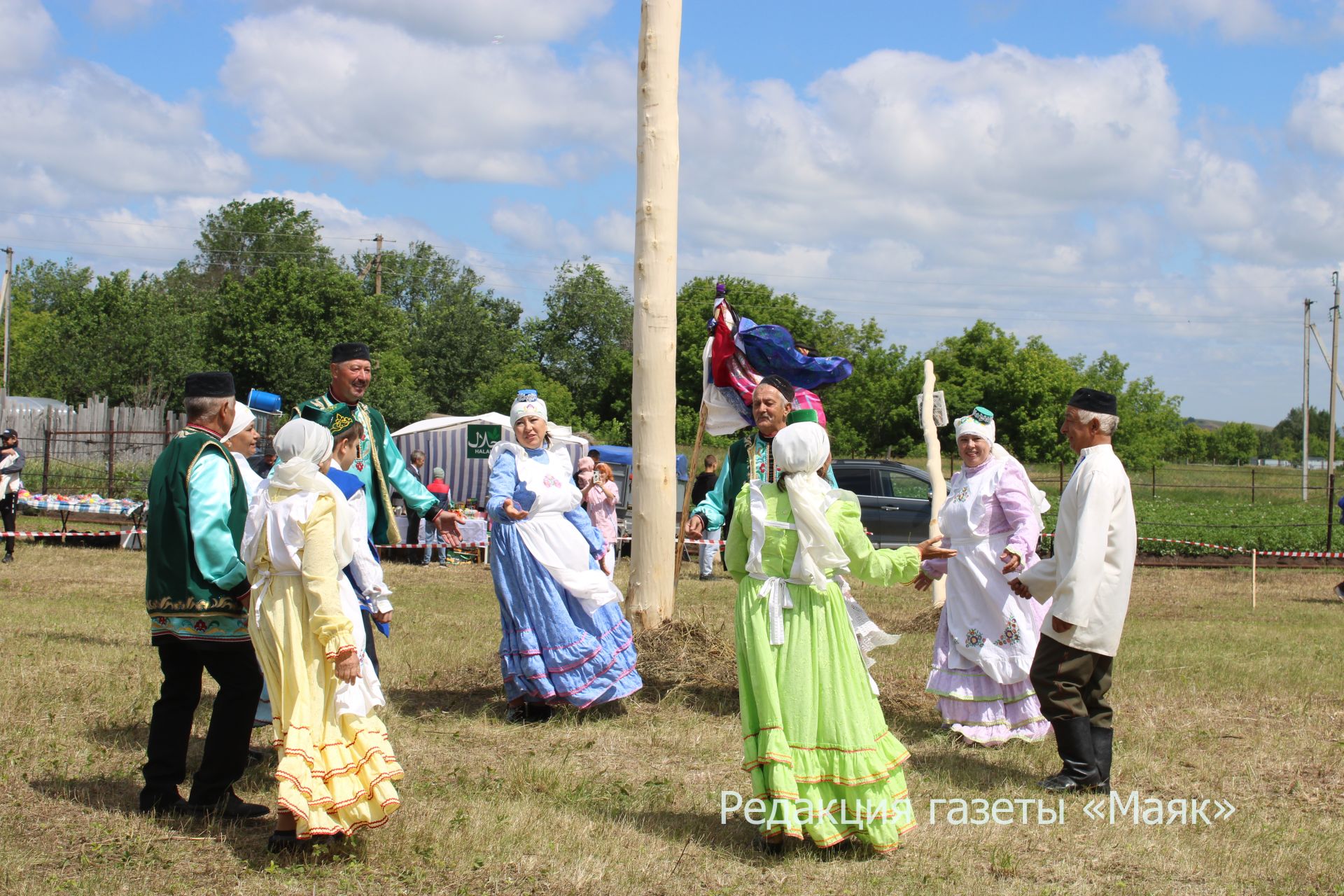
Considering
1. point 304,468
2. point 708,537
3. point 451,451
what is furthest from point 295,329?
point 304,468

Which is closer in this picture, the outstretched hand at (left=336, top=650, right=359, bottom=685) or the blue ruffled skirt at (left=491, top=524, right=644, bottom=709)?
the outstretched hand at (left=336, top=650, right=359, bottom=685)

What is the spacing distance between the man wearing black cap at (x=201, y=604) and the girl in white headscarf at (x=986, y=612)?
3.48 meters

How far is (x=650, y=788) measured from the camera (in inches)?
212

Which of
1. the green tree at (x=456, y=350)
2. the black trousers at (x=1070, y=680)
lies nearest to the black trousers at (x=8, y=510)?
the black trousers at (x=1070, y=680)

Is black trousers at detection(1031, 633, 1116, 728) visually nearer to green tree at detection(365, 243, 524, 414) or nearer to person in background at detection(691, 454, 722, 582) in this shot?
person in background at detection(691, 454, 722, 582)

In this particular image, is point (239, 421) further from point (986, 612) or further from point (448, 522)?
point (986, 612)

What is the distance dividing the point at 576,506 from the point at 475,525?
1067 centimetres

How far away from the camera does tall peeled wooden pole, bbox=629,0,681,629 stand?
305 inches

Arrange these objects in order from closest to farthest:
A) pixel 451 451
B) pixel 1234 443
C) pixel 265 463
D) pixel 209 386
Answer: pixel 209 386
pixel 265 463
pixel 451 451
pixel 1234 443

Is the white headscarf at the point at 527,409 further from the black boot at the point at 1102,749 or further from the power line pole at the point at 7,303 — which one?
the power line pole at the point at 7,303

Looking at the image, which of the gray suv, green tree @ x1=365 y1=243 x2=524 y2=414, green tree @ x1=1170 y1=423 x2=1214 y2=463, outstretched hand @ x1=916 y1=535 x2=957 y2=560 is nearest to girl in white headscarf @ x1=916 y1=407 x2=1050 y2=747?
outstretched hand @ x1=916 y1=535 x2=957 y2=560

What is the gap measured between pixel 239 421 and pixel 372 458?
39.3 inches

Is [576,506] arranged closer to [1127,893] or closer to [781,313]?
[1127,893]

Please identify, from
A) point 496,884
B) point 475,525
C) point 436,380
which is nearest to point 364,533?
point 496,884
